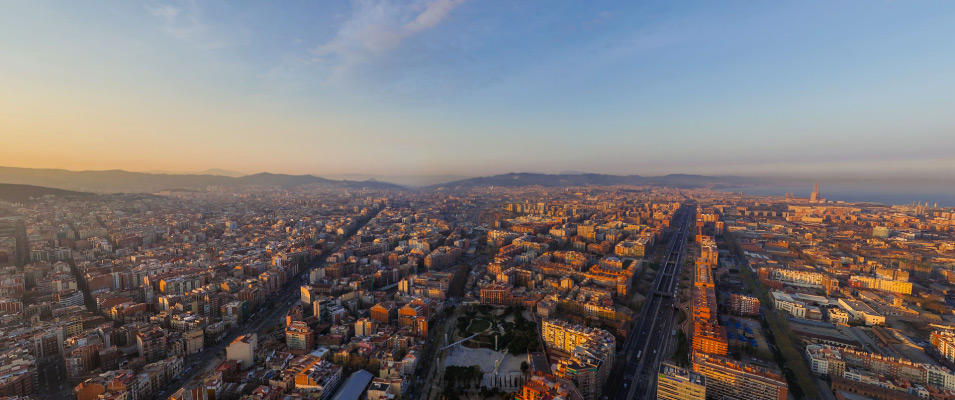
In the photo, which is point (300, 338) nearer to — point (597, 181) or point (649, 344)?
point (649, 344)

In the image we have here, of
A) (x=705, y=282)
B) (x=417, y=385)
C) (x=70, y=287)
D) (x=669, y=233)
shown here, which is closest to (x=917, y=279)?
(x=705, y=282)

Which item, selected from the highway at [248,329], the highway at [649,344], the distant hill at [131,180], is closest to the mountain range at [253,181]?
the distant hill at [131,180]

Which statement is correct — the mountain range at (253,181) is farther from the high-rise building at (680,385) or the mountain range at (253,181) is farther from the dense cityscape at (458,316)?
the high-rise building at (680,385)

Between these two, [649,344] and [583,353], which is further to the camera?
[649,344]

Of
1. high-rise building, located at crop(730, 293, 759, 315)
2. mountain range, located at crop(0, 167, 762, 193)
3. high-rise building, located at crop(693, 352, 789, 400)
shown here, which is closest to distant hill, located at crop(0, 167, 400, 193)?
mountain range, located at crop(0, 167, 762, 193)

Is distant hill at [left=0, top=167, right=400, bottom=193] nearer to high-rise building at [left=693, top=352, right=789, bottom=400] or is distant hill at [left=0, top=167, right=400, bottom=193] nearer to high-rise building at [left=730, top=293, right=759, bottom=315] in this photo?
high-rise building at [left=693, top=352, right=789, bottom=400]

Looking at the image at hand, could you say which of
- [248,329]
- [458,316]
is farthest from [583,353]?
[248,329]

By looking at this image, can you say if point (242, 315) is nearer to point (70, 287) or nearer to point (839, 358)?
point (70, 287)
